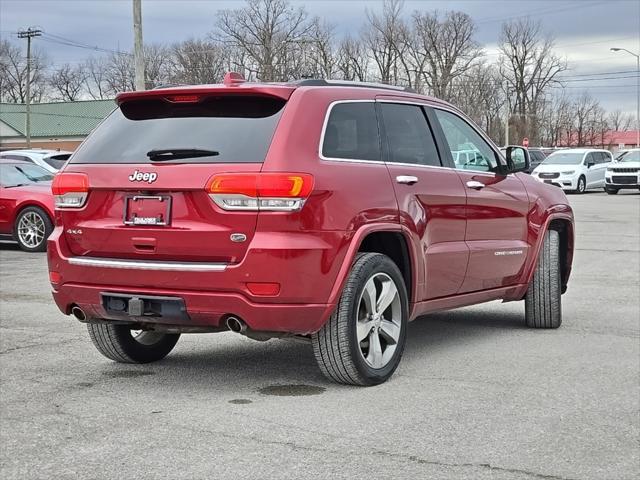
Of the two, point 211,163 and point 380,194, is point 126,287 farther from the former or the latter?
point 380,194

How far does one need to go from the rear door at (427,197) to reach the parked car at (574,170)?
31.7m

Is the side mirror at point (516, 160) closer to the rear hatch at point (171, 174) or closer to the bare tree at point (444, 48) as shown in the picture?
the rear hatch at point (171, 174)

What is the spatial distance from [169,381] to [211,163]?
1.46 metres

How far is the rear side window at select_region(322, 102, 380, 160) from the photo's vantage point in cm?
576

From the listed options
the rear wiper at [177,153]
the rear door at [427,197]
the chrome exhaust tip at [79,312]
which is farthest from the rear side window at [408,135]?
the chrome exhaust tip at [79,312]

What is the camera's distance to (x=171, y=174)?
18.0ft

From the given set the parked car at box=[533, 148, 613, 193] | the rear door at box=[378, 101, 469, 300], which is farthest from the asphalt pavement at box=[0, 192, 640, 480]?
the parked car at box=[533, 148, 613, 193]

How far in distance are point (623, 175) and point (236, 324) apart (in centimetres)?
3399

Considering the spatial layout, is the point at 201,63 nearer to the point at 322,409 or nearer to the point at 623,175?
the point at 623,175

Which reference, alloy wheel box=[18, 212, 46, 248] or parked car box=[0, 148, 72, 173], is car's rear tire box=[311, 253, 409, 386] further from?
parked car box=[0, 148, 72, 173]

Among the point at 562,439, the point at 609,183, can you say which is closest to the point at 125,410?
the point at 562,439

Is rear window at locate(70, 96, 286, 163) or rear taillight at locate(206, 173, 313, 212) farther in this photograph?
rear window at locate(70, 96, 286, 163)

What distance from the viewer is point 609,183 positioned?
3762 cm

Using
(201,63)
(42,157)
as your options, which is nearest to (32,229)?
(42,157)
